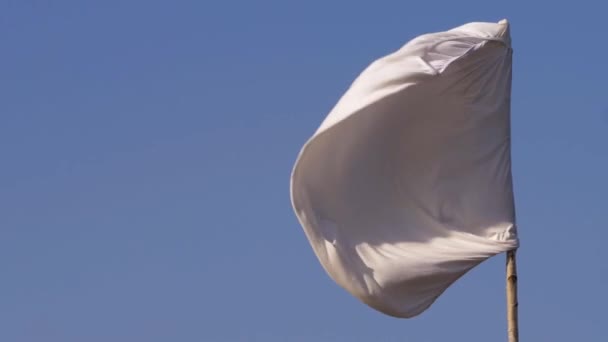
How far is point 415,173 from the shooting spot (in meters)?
21.9

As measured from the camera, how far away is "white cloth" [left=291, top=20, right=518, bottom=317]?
21.0m

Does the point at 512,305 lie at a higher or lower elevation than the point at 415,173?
lower

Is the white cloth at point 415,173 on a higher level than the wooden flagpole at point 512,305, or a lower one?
higher

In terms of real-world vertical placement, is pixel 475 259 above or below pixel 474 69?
below

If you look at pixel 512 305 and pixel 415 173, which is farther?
pixel 415 173

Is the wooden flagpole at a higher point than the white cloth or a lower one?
lower

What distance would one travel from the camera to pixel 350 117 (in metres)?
21.2

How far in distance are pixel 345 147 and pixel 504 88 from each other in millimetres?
2229

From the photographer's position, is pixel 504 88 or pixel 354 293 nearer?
pixel 354 293

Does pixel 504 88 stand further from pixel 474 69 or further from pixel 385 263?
pixel 385 263

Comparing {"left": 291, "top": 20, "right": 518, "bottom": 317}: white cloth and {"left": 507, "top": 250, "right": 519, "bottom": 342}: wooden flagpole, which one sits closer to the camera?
{"left": 507, "top": 250, "right": 519, "bottom": 342}: wooden flagpole

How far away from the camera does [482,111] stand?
2184 centimetres

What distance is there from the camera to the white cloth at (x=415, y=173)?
2095 cm

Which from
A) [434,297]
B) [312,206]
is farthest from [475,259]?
[312,206]
